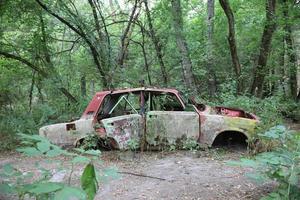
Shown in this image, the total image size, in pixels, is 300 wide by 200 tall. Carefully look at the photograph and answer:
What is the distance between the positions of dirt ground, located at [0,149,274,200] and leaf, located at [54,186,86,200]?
7.79 feet

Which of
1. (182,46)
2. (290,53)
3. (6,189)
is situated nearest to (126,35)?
(182,46)

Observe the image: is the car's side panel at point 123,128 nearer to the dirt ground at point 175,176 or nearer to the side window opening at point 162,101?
the dirt ground at point 175,176

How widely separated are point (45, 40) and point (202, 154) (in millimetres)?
7028

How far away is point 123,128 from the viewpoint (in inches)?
334

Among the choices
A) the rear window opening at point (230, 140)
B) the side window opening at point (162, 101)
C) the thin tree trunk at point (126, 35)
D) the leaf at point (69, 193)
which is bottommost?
the rear window opening at point (230, 140)

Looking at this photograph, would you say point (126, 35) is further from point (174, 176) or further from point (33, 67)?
point (174, 176)

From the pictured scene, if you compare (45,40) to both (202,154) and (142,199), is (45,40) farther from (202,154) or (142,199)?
(142,199)

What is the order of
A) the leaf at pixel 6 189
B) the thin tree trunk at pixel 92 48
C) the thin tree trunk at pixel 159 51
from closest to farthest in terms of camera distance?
the leaf at pixel 6 189, the thin tree trunk at pixel 92 48, the thin tree trunk at pixel 159 51

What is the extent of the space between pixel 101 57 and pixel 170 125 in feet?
15.4

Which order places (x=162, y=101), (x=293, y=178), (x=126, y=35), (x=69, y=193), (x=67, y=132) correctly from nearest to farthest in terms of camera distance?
(x=69, y=193)
(x=293, y=178)
(x=67, y=132)
(x=162, y=101)
(x=126, y=35)

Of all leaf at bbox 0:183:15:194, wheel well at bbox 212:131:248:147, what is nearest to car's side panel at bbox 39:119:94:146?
wheel well at bbox 212:131:248:147

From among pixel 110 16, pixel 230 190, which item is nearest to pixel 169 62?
pixel 110 16

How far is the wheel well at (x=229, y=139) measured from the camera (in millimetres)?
8992

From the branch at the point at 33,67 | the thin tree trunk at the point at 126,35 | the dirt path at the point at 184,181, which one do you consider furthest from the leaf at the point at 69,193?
the thin tree trunk at the point at 126,35
